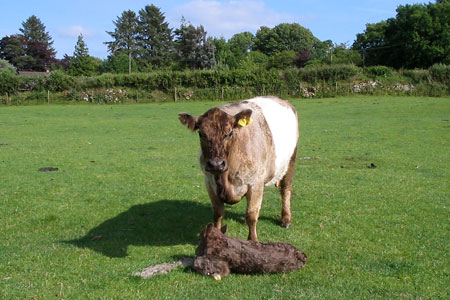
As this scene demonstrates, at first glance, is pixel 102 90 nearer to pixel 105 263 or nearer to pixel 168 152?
pixel 168 152

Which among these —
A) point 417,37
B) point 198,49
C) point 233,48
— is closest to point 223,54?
point 198,49

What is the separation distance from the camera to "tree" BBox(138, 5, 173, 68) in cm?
11094

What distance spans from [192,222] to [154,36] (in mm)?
110272

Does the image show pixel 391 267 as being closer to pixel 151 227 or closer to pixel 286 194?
pixel 286 194

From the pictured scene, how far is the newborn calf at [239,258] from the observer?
6059mm

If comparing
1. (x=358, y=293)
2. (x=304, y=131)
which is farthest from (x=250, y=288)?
(x=304, y=131)

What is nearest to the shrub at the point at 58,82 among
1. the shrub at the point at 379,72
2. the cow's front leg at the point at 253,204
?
the shrub at the point at 379,72

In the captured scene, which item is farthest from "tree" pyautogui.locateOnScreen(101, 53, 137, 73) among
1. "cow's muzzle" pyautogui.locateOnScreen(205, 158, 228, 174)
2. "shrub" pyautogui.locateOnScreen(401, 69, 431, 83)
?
"cow's muzzle" pyautogui.locateOnScreen(205, 158, 228, 174)

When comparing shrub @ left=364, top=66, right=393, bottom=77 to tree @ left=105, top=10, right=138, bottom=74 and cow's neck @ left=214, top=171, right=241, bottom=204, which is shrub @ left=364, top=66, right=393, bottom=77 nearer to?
cow's neck @ left=214, top=171, right=241, bottom=204

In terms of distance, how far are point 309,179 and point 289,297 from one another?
294 inches

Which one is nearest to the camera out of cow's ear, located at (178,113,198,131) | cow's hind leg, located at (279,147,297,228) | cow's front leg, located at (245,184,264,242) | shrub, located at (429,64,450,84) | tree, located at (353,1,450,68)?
cow's ear, located at (178,113,198,131)

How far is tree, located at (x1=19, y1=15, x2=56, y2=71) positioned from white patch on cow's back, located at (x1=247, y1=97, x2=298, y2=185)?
421 ft

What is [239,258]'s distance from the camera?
6059 millimetres

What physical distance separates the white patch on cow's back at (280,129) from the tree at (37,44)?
128 m
